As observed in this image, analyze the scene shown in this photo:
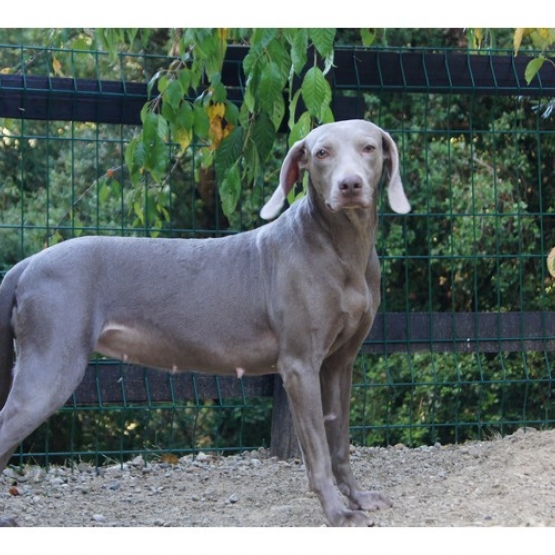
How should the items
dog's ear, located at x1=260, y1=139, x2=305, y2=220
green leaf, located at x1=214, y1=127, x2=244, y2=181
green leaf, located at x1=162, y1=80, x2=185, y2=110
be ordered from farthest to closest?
green leaf, located at x1=214, y1=127, x2=244, y2=181 → green leaf, located at x1=162, y1=80, x2=185, y2=110 → dog's ear, located at x1=260, y1=139, x2=305, y2=220

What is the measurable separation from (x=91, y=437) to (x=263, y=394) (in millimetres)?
3713

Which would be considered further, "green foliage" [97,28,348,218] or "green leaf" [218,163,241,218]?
"green leaf" [218,163,241,218]

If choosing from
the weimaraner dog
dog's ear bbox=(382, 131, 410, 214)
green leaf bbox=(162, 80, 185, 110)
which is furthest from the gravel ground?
green leaf bbox=(162, 80, 185, 110)

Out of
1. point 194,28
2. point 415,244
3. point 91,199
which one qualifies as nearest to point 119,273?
point 194,28

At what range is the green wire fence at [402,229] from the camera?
5.79m

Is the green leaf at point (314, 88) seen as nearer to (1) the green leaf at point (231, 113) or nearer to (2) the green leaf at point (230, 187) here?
(2) the green leaf at point (230, 187)

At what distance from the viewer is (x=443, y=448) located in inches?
235

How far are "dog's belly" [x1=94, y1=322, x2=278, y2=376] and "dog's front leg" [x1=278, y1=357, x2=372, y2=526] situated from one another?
0.15 m

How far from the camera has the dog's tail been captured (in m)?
4.35

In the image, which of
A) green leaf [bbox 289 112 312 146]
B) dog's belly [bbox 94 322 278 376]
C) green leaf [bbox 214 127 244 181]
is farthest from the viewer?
green leaf [bbox 214 127 244 181]

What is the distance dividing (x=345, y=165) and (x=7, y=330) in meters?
1.59

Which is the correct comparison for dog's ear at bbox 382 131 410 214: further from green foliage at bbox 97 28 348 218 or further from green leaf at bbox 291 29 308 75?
green leaf at bbox 291 29 308 75

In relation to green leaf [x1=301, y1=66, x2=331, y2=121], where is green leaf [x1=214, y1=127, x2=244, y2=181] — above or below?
below

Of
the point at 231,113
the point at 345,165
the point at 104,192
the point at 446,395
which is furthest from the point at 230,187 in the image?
the point at 446,395
